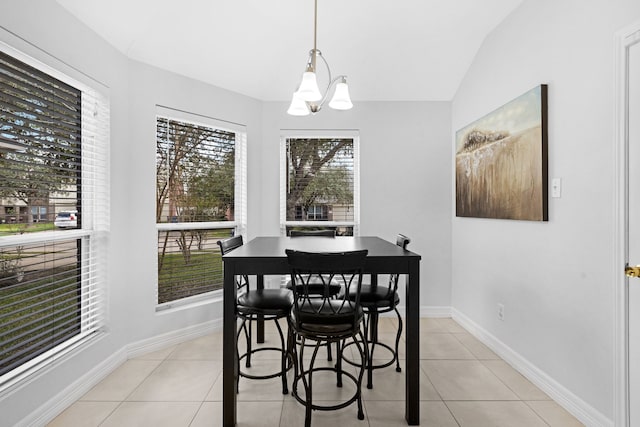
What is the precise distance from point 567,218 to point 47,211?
3.16 metres

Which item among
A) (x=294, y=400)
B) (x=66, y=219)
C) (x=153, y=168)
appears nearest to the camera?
(x=294, y=400)

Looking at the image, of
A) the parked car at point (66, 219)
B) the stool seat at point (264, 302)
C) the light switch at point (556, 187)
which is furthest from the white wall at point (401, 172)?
the parked car at point (66, 219)

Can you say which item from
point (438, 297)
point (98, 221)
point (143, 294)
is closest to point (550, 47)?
point (438, 297)

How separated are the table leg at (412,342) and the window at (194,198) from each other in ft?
7.11

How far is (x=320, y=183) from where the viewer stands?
3922 millimetres

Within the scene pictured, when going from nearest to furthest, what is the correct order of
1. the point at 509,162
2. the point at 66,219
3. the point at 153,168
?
→ the point at 66,219
the point at 509,162
the point at 153,168

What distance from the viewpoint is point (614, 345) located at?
1.74 metres

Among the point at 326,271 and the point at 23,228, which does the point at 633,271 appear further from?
the point at 23,228

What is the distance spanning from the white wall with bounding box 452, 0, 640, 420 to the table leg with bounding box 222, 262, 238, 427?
1.97 metres

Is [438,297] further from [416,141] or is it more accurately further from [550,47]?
[550,47]

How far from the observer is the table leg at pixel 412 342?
1.94 metres

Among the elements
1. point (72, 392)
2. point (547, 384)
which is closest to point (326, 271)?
point (547, 384)

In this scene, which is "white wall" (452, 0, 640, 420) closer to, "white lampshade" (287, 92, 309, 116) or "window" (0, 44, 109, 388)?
"white lampshade" (287, 92, 309, 116)

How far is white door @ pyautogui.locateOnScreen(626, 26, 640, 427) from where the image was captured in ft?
5.34
